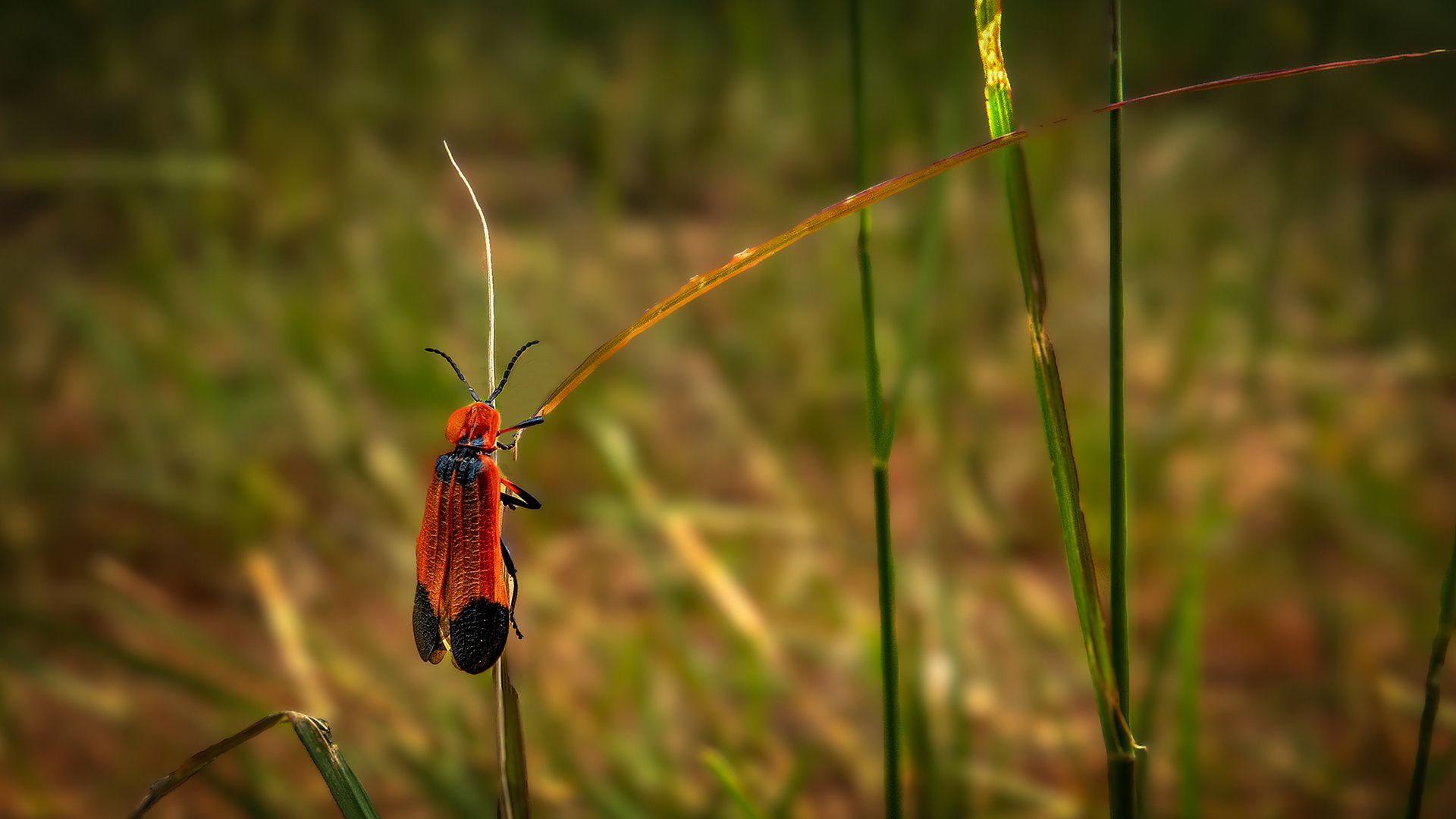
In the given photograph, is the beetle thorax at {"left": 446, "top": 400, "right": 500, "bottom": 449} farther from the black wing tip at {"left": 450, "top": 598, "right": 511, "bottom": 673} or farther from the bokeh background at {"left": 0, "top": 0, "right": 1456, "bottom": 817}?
the bokeh background at {"left": 0, "top": 0, "right": 1456, "bottom": 817}

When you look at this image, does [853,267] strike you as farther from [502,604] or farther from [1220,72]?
[502,604]

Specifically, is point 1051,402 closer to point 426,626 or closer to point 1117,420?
point 1117,420

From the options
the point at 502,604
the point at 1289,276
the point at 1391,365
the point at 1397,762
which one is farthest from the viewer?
the point at 1289,276

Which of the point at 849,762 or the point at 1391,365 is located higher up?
the point at 1391,365

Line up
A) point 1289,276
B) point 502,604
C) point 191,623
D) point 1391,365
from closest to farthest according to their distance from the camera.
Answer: point 502,604, point 191,623, point 1391,365, point 1289,276

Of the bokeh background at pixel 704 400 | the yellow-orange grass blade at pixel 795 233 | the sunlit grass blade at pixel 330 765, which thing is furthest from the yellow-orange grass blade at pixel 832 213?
the bokeh background at pixel 704 400

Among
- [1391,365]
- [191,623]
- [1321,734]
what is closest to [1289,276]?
[1391,365]

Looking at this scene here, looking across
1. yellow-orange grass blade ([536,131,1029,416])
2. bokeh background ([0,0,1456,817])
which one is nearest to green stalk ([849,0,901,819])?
yellow-orange grass blade ([536,131,1029,416])

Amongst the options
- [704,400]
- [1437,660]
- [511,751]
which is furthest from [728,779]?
[704,400]
